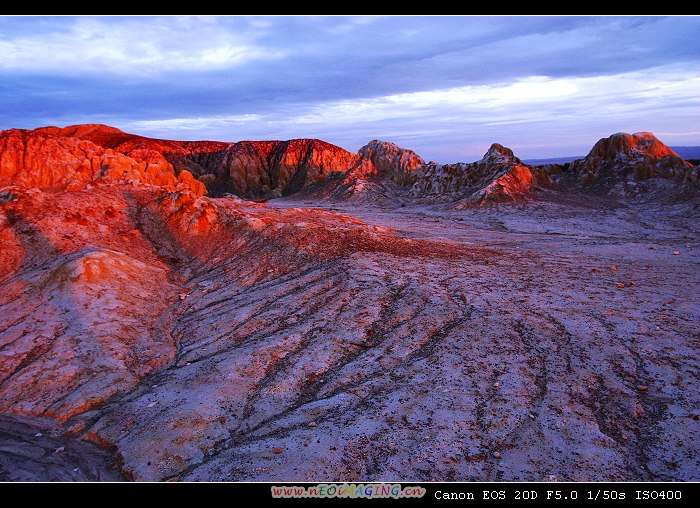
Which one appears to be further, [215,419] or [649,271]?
[649,271]

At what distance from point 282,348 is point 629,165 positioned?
5163cm

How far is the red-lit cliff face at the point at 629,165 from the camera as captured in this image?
45156 mm

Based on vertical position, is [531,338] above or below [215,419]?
above

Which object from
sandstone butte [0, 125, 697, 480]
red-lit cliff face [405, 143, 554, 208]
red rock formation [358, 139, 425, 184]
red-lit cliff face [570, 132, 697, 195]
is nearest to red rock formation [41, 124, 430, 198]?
red rock formation [358, 139, 425, 184]

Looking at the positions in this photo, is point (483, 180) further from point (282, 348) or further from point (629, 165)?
point (282, 348)

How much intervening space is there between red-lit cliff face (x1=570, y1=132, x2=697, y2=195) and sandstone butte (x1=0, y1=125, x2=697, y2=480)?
34.0 metres

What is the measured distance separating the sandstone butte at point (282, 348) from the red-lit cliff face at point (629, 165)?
3400 cm

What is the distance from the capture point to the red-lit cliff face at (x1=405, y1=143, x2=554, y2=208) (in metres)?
45.2

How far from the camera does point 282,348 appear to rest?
443 inches

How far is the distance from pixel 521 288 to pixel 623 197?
38.3 meters

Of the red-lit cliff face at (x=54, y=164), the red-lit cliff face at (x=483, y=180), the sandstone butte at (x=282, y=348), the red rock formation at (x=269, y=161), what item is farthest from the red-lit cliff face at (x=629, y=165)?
the red-lit cliff face at (x=54, y=164)

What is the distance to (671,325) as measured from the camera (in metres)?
11.2
